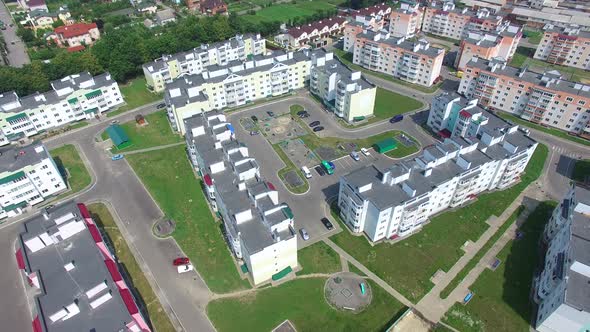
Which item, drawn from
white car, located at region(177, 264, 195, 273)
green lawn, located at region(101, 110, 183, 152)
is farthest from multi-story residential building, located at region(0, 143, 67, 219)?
white car, located at region(177, 264, 195, 273)

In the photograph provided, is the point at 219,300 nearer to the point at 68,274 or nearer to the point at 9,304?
the point at 68,274

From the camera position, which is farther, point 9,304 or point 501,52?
point 501,52

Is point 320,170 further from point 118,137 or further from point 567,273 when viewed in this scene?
point 118,137

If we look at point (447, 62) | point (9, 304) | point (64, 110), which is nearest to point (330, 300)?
point (9, 304)

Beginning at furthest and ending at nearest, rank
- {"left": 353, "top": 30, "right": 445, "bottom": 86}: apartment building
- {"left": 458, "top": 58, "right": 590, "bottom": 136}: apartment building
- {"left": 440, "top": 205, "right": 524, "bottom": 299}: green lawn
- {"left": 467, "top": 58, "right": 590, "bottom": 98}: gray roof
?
{"left": 353, "top": 30, "right": 445, "bottom": 86}: apartment building < {"left": 458, "top": 58, "right": 590, "bottom": 136}: apartment building < {"left": 467, "top": 58, "right": 590, "bottom": 98}: gray roof < {"left": 440, "top": 205, "right": 524, "bottom": 299}: green lawn

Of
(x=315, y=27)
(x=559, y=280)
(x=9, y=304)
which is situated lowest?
(x=9, y=304)

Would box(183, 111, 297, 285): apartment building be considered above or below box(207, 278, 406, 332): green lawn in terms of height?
above

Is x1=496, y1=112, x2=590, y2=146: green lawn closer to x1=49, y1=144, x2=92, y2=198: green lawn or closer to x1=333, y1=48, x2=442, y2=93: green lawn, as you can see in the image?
x1=333, y1=48, x2=442, y2=93: green lawn
